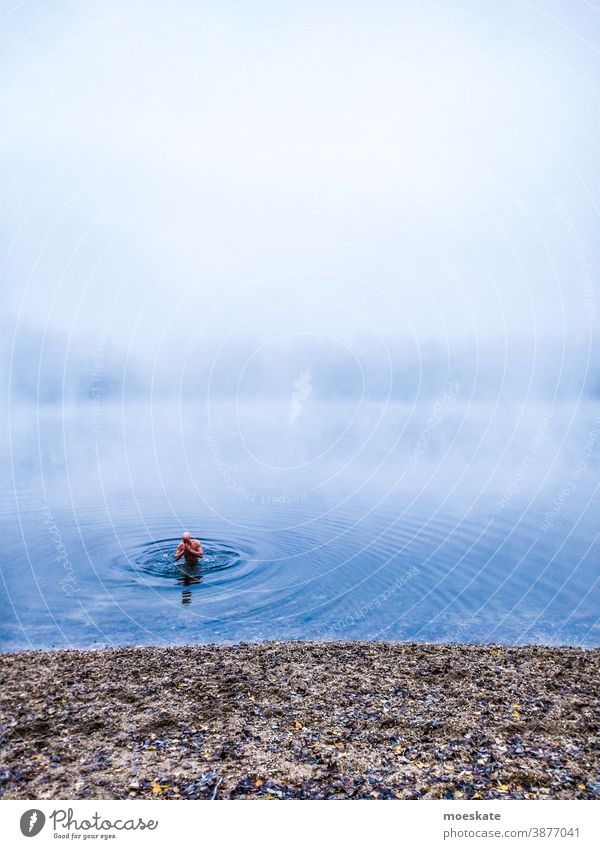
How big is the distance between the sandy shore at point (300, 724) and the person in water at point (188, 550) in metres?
10.6

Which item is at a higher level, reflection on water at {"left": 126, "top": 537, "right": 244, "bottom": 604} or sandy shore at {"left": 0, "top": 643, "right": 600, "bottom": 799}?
sandy shore at {"left": 0, "top": 643, "right": 600, "bottom": 799}

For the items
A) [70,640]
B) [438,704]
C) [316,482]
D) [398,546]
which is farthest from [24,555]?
[316,482]

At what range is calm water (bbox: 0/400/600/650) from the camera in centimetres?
2084

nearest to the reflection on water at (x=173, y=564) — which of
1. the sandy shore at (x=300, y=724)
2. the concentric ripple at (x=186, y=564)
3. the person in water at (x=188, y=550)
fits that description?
the concentric ripple at (x=186, y=564)

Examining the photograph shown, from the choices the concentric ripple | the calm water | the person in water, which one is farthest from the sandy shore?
the person in water

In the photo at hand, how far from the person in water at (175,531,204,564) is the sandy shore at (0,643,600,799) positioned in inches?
419

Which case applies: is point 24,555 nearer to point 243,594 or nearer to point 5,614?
point 5,614

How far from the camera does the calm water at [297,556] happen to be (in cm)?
2084

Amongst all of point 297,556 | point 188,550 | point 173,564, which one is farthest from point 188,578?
point 297,556

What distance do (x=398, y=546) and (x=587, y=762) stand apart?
78.8 feet

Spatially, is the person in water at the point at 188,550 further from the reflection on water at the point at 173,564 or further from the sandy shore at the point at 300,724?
the sandy shore at the point at 300,724

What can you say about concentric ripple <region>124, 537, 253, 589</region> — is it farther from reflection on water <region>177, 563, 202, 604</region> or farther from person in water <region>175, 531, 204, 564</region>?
person in water <region>175, 531, 204, 564</region>

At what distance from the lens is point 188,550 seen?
1030 inches
